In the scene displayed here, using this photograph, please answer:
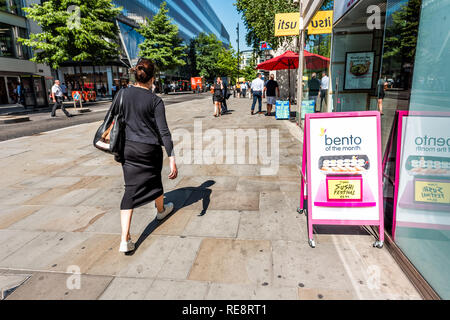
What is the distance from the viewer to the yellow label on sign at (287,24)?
1084 centimetres

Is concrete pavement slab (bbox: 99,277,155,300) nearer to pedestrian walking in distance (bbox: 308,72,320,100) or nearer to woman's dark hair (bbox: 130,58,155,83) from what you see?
woman's dark hair (bbox: 130,58,155,83)

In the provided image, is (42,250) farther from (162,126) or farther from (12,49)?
(12,49)

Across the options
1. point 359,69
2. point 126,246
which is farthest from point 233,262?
point 359,69

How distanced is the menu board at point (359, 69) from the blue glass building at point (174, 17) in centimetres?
4615

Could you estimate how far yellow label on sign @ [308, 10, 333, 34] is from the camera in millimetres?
7479

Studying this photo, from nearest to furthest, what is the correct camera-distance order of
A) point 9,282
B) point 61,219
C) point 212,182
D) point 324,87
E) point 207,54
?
point 9,282
point 61,219
point 212,182
point 324,87
point 207,54

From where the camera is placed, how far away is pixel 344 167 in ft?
10.2

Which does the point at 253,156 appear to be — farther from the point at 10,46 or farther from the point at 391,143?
the point at 10,46

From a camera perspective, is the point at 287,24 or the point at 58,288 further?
the point at 287,24

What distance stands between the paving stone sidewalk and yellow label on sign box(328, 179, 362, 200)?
1.68 feet

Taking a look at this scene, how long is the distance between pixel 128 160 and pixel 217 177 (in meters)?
2.64

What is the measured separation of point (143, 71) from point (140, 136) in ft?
2.25

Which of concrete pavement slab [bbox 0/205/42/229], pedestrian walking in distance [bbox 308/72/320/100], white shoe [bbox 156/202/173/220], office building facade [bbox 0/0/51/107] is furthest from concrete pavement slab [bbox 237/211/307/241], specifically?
office building facade [bbox 0/0/51/107]

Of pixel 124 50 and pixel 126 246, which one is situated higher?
pixel 124 50
